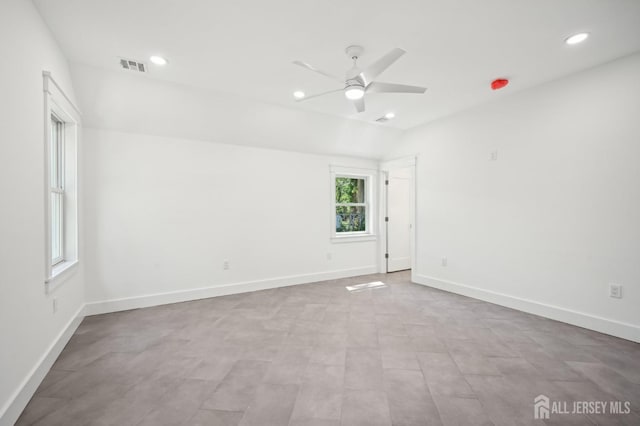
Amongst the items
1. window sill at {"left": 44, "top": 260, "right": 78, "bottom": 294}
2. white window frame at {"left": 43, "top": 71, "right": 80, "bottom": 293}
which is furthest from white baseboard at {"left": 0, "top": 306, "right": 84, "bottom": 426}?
white window frame at {"left": 43, "top": 71, "right": 80, "bottom": 293}

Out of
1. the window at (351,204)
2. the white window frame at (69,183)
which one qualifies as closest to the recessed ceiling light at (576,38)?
the window at (351,204)

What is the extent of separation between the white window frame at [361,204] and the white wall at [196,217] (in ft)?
0.40

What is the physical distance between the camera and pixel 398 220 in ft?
19.3

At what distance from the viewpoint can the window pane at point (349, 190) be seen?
5.58 metres

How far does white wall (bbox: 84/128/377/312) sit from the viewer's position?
11.5 ft

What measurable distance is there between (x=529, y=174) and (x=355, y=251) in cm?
303

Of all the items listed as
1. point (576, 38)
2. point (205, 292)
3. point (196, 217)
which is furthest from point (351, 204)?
point (576, 38)

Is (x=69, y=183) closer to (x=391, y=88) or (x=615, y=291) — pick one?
(x=391, y=88)

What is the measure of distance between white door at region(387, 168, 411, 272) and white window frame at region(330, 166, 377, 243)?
0.32 meters

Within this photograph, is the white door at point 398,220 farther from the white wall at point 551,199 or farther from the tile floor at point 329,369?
the tile floor at point 329,369

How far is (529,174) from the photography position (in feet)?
11.2

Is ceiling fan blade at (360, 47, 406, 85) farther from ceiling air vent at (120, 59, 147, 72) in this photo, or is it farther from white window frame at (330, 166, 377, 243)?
white window frame at (330, 166, 377, 243)

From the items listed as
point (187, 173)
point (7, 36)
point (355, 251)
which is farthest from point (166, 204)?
point (355, 251)

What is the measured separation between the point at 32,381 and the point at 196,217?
2.40 m
